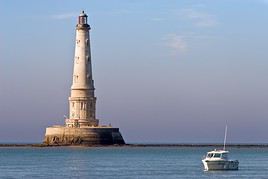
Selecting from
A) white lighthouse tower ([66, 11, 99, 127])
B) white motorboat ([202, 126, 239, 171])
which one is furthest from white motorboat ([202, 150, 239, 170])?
white lighthouse tower ([66, 11, 99, 127])

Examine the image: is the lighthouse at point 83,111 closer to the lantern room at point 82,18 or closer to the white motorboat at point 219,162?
the lantern room at point 82,18

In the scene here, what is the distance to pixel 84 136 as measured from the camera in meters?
154

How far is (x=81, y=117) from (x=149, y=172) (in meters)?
56.8

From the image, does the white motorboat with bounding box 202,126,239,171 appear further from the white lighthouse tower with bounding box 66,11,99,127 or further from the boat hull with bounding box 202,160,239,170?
the white lighthouse tower with bounding box 66,11,99,127

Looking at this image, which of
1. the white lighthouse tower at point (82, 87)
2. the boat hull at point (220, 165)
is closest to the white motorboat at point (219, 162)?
the boat hull at point (220, 165)

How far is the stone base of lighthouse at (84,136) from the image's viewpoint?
154 m

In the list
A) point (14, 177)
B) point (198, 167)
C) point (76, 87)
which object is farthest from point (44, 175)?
point (76, 87)

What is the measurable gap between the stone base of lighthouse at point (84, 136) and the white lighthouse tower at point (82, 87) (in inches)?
56.9

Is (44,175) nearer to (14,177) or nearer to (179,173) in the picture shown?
(14,177)

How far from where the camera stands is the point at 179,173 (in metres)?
97.8

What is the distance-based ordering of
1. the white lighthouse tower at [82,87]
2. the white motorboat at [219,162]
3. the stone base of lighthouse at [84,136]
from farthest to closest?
the stone base of lighthouse at [84,136] → the white lighthouse tower at [82,87] → the white motorboat at [219,162]

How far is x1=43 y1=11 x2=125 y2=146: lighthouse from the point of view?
152875 millimetres

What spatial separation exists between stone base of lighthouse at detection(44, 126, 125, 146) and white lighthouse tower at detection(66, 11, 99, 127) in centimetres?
144

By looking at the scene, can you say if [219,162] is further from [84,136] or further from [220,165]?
[84,136]
